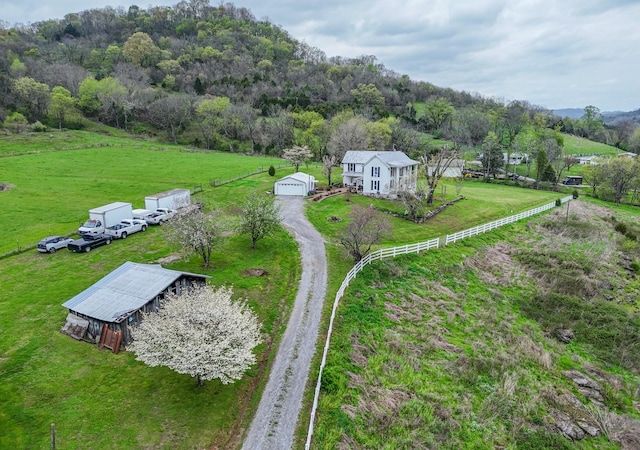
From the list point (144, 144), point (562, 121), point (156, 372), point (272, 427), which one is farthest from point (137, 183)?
point (562, 121)

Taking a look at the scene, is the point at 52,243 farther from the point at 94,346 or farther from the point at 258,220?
the point at 258,220

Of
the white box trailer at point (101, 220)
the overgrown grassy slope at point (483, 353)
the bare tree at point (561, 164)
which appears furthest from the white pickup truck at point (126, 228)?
the bare tree at point (561, 164)

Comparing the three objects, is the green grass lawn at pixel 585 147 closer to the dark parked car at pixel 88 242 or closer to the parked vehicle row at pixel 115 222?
the parked vehicle row at pixel 115 222

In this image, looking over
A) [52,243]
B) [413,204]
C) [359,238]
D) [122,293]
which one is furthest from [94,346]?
[413,204]

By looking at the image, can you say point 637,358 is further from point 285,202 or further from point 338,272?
point 285,202

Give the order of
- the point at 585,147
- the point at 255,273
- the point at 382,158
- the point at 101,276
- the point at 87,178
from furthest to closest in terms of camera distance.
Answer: the point at 585,147 → the point at 87,178 → the point at 382,158 → the point at 255,273 → the point at 101,276

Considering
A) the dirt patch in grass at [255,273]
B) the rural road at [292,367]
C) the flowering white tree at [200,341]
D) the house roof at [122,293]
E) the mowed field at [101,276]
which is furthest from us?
the dirt patch in grass at [255,273]
